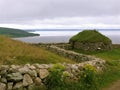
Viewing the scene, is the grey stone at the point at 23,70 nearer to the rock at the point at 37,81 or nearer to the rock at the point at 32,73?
the rock at the point at 32,73

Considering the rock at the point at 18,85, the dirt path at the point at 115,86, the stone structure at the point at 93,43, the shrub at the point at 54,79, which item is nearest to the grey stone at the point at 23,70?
the rock at the point at 18,85

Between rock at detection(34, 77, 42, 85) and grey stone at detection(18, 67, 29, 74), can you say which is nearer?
grey stone at detection(18, 67, 29, 74)

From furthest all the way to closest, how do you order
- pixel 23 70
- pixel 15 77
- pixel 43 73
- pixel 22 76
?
pixel 43 73 < pixel 23 70 < pixel 22 76 < pixel 15 77

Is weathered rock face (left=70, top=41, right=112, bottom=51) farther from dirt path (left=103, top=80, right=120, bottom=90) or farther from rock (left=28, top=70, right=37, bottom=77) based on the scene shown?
rock (left=28, top=70, right=37, bottom=77)

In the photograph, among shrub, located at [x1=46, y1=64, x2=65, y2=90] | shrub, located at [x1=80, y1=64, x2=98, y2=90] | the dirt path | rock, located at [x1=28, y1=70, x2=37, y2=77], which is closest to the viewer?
rock, located at [x1=28, y1=70, x2=37, y2=77]

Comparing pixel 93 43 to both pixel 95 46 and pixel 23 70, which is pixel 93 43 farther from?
pixel 23 70

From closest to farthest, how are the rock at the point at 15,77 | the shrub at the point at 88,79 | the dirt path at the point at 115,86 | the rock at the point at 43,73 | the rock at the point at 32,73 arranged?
the rock at the point at 15,77 < the rock at the point at 32,73 < the rock at the point at 43,73 < the shrub at the point at 88,79 < the dirt path at the point at 115,86

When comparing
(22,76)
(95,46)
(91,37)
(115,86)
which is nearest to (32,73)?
(22,76)

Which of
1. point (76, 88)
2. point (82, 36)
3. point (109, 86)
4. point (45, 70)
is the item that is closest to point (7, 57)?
point (45, 70)

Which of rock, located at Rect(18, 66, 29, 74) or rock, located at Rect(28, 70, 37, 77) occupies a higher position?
rock, located at Rect(18, 66, 29, 74)

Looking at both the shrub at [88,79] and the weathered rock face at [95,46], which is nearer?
the shrub at [88,79]

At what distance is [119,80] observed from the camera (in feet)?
Answer: 60.5

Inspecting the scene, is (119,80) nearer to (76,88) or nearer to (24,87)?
(76,88)

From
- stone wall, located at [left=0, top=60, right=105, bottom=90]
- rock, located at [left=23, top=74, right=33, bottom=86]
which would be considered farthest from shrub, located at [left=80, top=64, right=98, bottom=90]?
rock, located at [left=23, top=74, right=33, bottom=86]
